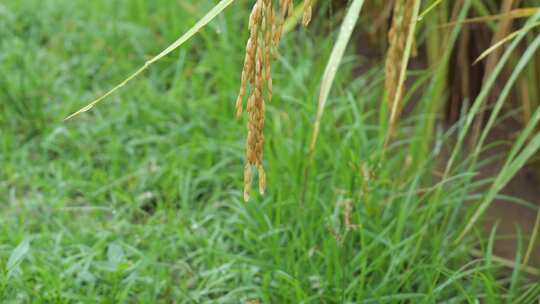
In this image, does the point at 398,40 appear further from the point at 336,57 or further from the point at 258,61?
the point at 258,61

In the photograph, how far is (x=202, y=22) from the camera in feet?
4.75

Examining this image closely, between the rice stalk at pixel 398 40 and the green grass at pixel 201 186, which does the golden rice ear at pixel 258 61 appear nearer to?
the rice stalk at pixel 398 40

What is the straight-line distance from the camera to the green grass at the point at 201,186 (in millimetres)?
1897

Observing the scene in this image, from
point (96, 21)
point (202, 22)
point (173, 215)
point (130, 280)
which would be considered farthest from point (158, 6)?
point (202, 22)

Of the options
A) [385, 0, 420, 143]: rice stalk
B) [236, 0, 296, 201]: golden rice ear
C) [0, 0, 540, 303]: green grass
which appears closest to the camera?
[236, 0, 296, 201]: golden rice ear

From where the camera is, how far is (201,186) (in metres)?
2.39

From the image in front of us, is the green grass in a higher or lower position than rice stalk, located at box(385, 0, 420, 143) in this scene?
lower

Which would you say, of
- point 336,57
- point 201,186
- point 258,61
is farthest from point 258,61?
point 201,186

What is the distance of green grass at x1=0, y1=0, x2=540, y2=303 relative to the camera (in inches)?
74.7

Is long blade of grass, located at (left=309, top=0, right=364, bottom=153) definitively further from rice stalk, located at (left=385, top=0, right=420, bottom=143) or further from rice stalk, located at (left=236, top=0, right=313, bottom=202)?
rice stalk, located at (left=236, top=0, right=313, bottom=202)

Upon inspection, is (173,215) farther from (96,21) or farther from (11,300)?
(96,21)

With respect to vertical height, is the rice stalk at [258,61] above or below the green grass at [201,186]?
above

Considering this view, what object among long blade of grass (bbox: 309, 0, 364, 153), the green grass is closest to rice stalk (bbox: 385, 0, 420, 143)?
long blade of grass (bbox: 309, 0, 364, 153)

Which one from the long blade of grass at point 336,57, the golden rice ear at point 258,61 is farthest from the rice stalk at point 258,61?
the long blade of grass at point 336,57
